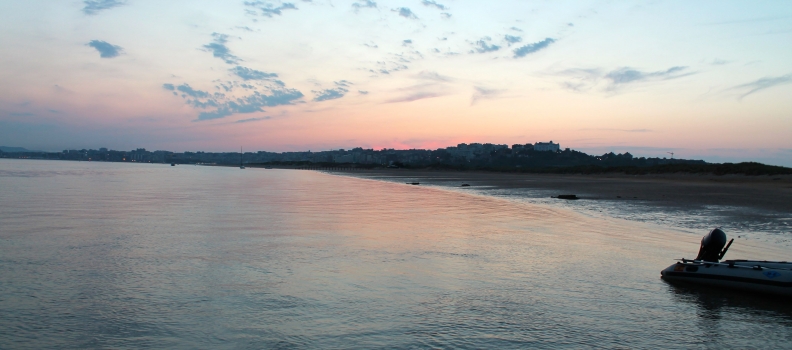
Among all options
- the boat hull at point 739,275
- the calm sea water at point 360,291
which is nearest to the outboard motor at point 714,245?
the boat hull at point 739,275

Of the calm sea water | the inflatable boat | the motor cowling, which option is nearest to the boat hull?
the inflatable boat

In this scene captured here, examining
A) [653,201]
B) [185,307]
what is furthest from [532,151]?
[185,307]

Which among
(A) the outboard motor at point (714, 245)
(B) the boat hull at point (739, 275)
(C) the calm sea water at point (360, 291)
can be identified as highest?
(A) the outboard motor at point (714, 245)

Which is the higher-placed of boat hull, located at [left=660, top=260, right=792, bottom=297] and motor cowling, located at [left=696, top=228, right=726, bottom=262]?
motor cowling, located at [left=696, top=228, right=726, bottom=262]

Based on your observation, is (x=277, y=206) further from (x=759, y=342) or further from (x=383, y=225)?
(x=759, y=342)

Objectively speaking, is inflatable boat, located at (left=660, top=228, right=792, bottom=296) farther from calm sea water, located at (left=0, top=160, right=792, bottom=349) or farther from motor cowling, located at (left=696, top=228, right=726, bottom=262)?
calm sea water, located at (left=0, top=160, right=792, bottom=349)

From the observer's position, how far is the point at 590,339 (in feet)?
20.7

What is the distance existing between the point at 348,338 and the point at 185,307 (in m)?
2.66

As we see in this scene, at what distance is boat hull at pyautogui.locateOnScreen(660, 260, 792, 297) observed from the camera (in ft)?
26.5

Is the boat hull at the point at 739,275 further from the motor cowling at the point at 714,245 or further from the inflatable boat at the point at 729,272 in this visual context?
the motor cowling at the point at 714,245

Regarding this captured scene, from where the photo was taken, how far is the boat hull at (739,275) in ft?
26.5

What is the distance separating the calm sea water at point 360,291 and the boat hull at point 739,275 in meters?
0.23

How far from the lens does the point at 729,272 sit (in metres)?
8.62

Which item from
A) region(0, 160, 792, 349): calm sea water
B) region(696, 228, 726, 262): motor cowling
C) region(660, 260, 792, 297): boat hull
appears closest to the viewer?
region(0, 160, 792, 349): calm sea water
